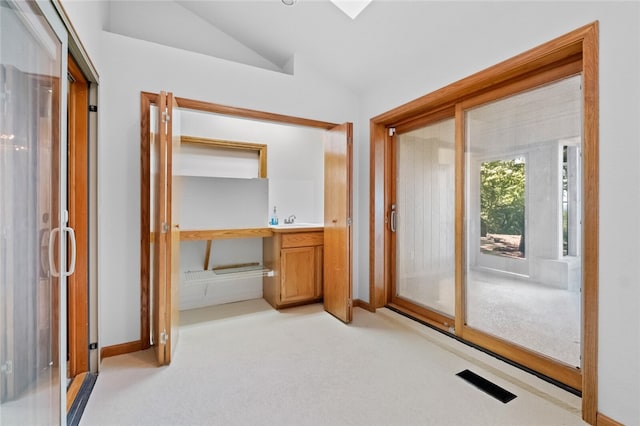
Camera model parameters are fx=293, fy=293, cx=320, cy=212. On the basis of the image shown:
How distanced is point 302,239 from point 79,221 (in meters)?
2.10

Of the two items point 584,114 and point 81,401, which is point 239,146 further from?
point 584,114

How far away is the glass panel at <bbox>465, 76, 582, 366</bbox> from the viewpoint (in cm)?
192

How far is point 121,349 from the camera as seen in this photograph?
239cm

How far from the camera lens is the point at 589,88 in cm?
162

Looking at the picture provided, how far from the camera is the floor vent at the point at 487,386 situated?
182 centimetres

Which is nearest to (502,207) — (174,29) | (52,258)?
(52,258)

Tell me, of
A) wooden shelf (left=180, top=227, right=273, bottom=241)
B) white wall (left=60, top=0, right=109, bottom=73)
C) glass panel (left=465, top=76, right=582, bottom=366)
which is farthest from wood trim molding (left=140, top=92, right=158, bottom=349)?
glass panel (left=465, top=76, right=582, bottom=366)

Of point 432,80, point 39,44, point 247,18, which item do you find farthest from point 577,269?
point 247,18

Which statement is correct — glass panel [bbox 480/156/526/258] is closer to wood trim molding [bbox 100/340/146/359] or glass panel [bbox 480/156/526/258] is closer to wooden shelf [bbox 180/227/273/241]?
wooden shelf [bbox 180/227/273/241]

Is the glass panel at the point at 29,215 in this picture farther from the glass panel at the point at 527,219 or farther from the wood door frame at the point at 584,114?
the glass panel at the point at 527,219

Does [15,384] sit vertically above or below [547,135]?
below

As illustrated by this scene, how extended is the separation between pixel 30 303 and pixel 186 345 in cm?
144

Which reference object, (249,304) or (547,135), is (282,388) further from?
(547,135)
